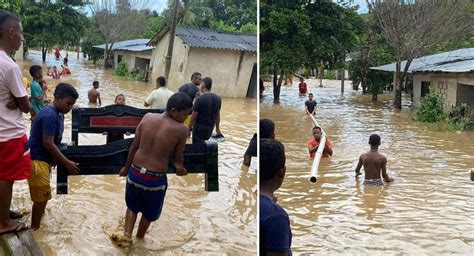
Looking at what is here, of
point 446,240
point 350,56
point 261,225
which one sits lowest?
point 446,240

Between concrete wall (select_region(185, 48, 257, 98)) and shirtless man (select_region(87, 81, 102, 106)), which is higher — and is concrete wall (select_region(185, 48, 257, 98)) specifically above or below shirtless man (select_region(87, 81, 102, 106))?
above

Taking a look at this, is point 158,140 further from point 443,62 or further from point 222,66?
point 443,62

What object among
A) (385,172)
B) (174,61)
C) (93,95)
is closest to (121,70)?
(174,61)

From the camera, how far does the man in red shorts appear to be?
2684 millimetres

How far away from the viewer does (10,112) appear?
2.77 metres

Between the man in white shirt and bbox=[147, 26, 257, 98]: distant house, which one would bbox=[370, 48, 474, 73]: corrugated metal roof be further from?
the man in white shirt

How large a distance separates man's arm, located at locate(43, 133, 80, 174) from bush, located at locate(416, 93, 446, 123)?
36.2ft

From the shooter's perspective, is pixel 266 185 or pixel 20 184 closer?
pixel 266 185

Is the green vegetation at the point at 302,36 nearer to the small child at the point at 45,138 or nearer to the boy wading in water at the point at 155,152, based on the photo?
the boy wading in water at the point at 155,152

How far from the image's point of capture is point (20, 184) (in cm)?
461

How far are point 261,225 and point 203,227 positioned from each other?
2.26 metres

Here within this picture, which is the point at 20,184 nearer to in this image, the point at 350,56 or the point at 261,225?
the point at 261,225

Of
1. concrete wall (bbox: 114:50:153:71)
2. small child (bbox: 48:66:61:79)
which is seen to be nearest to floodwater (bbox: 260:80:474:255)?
small child (bbox: 48:66:61:79)

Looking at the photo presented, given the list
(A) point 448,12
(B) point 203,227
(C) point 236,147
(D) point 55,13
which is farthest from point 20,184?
(A) point 448,12
